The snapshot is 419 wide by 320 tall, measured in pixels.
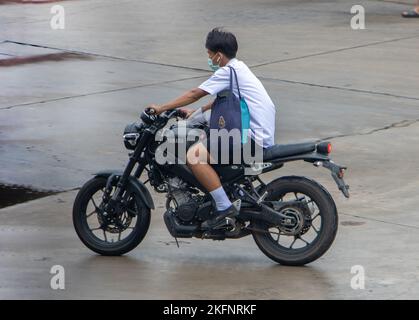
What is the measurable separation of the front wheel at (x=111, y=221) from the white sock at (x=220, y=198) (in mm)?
571

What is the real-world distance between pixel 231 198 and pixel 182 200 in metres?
0.37

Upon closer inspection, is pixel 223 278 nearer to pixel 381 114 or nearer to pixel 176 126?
pixel 176 126

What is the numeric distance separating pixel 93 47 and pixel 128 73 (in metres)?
2.10

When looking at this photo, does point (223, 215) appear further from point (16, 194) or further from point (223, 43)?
point (16, 194)

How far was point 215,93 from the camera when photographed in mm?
8203

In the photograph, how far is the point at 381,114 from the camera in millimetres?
13508

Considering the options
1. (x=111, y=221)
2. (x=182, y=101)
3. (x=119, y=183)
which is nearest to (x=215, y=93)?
(x=182, y=101)

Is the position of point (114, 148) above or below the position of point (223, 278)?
above

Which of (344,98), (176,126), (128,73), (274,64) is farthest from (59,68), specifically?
(176,126)

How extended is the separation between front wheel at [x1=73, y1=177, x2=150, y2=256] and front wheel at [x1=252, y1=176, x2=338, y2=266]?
89 cm

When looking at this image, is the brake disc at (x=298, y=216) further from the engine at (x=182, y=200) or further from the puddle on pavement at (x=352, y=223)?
the puddle on pavement at (x=352, y=223)

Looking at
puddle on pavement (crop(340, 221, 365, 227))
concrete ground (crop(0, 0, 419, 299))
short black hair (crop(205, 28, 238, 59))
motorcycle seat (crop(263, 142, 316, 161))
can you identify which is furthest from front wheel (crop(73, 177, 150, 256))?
puddle on pavement (crop(340, 221, 365, 227))

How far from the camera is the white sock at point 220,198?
8.20 metres

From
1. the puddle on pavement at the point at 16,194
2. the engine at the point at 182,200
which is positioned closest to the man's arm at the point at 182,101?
the engine at the point at 182,200
